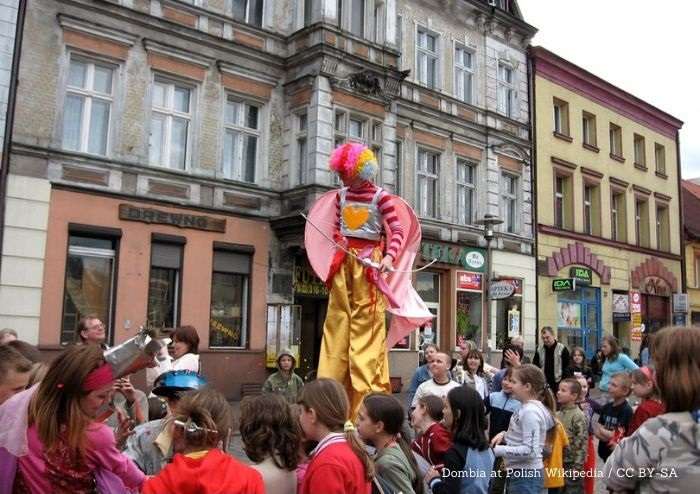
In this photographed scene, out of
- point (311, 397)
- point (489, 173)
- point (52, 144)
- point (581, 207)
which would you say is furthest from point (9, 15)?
point (581, 207)

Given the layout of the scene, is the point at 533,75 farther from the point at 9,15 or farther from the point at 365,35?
the point at 9,15

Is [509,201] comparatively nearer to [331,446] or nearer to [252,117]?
[252,117]

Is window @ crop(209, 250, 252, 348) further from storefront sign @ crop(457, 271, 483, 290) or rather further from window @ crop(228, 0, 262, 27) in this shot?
storefront sign @ crop(457, 271, 483, 290)

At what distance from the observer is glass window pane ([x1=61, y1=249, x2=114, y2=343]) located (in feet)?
41.1

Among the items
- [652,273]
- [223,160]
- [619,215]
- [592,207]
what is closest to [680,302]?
[652,273]

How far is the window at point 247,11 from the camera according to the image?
1546 cm

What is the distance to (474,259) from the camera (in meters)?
19.8

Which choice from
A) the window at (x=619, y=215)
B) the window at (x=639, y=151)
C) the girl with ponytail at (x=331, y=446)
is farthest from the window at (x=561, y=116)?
the girl with ponytail at (x=331, y=446)

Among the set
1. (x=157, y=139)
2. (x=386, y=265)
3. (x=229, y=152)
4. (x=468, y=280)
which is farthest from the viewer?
(x=468, y=280)

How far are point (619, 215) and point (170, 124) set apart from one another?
19.1m

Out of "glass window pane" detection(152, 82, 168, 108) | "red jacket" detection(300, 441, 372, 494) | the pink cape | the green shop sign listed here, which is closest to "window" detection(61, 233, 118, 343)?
"glass window pane" detection(152, 82, 168, 108)

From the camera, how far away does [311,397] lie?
320cm

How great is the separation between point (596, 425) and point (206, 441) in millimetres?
4303

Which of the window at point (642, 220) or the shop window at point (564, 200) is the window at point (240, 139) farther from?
the window at point (642, 220)
